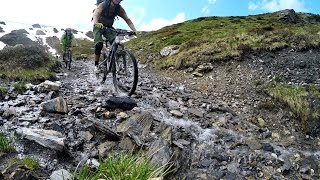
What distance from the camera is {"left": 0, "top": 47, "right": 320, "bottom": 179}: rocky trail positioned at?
7285 mm

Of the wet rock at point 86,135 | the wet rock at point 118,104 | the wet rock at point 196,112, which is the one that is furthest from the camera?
the wet rock at point 196,112

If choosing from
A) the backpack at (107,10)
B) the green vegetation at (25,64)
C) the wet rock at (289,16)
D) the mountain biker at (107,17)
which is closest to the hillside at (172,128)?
the green vegetation at (25,64)

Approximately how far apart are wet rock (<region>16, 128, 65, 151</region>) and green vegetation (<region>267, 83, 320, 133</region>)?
7.52m

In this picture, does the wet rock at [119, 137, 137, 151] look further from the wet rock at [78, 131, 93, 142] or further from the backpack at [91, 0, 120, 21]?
the backpack at [91, 0, 120, 21]

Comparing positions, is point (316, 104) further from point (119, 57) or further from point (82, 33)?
point (82, 33)

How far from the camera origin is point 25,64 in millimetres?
18688

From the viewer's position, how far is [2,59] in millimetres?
19688

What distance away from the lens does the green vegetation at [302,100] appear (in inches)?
430

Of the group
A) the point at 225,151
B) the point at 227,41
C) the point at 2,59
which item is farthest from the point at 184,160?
the point at 227,41

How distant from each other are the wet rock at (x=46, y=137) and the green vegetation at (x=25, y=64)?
802cm

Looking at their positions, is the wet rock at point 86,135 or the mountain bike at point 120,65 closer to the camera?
the wet rock at point 86,135

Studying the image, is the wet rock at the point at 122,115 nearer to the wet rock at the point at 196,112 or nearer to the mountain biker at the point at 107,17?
the wet rock at the point at 196,112

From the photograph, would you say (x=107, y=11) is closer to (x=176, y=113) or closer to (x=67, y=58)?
(x=176, y=113)

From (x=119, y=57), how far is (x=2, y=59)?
1089 centimetres
